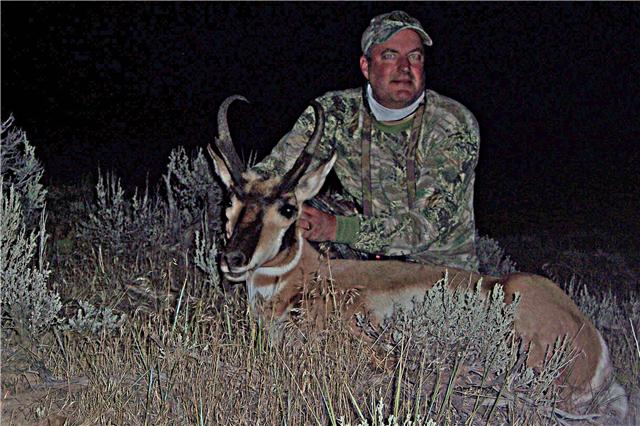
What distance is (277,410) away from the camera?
386 cm

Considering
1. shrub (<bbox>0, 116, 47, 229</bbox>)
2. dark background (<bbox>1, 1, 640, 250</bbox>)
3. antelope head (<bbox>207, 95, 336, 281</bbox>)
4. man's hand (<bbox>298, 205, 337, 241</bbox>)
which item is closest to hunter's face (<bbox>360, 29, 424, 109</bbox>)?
antelope head (<bbox>207, 95, 336, 281</bbox>)

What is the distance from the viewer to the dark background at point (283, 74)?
2114 centimetres

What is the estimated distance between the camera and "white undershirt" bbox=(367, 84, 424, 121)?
606 centimetres

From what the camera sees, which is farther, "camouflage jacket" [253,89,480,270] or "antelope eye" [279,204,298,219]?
"camouflage jacket" [253,89,480,270]

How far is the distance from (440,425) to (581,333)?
1392 mm

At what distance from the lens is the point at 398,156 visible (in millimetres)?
6219

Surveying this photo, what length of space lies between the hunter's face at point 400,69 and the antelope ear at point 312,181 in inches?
40.1

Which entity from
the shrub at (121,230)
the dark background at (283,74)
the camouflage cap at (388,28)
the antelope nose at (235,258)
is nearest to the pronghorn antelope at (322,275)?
the antelope nose at (235,258)

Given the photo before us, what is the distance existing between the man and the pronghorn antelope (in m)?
0.18

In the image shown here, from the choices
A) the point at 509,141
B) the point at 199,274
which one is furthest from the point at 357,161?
the point at 509,141

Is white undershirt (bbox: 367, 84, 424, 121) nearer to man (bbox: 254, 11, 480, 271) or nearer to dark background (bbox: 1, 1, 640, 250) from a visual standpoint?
man (bbox: 254, 11, 480, 271)

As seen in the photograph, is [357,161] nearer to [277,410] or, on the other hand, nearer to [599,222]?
[277,410]

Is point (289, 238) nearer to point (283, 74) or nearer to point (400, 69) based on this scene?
point (400, 69)

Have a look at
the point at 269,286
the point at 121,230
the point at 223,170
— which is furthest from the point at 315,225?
the point at 121,230
